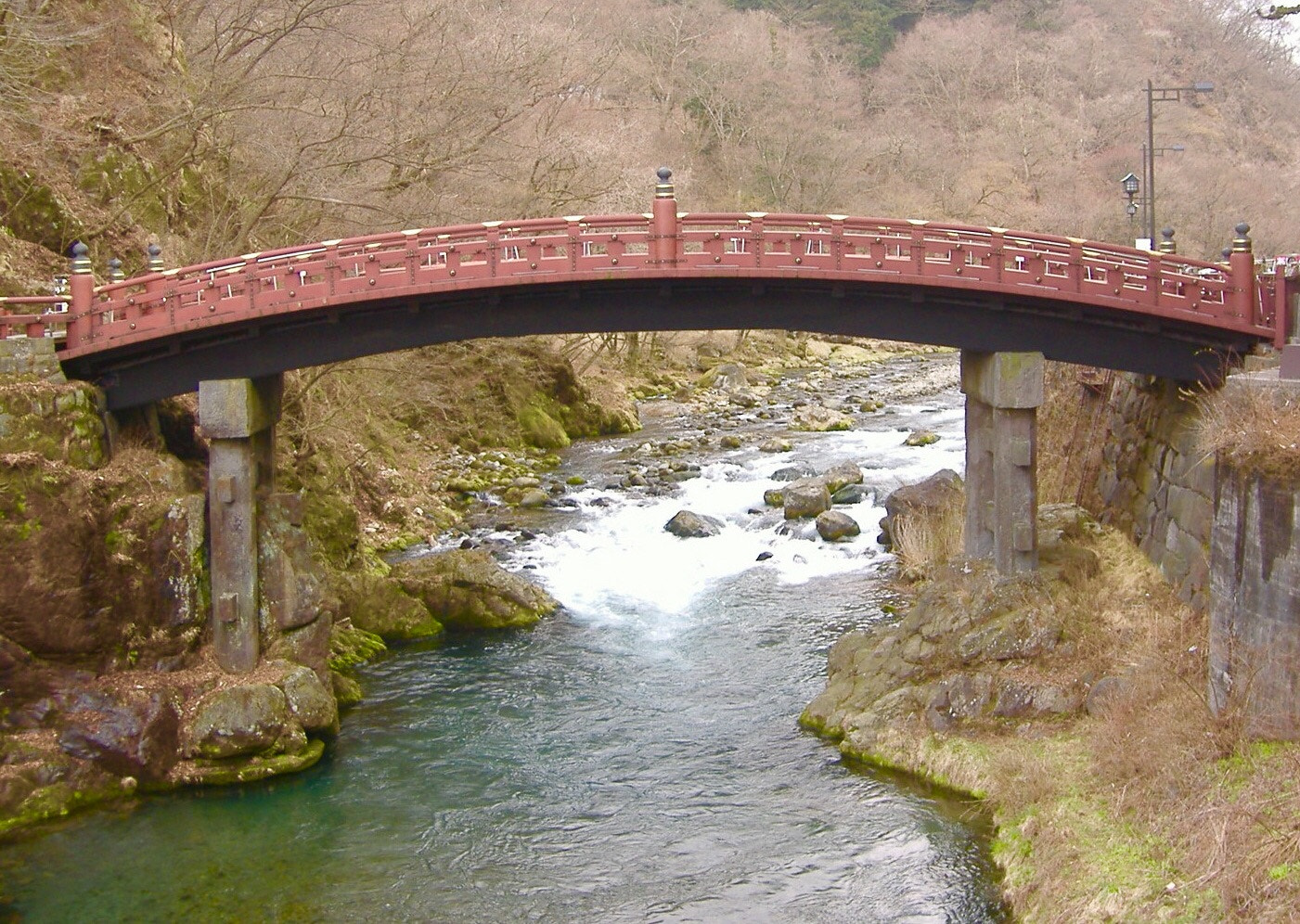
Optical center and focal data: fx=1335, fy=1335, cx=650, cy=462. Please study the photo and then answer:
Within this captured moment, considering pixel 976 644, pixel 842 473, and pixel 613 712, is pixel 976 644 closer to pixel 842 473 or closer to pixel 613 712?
pixel 613 712

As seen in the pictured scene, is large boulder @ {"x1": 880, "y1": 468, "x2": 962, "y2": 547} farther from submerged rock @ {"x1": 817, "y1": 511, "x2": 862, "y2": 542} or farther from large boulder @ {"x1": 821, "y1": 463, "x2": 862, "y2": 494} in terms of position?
large boulder @ {"x1": 821, "y1": 463, "x2": 862, "y2": 494}

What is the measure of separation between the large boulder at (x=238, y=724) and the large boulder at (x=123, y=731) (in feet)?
1.16

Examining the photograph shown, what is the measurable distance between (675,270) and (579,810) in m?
8.70

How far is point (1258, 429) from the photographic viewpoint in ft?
55.2

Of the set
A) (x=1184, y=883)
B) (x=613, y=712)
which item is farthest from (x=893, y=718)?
(x=1184, y=883)

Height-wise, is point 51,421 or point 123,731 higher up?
point 51,421

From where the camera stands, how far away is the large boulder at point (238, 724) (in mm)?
19922

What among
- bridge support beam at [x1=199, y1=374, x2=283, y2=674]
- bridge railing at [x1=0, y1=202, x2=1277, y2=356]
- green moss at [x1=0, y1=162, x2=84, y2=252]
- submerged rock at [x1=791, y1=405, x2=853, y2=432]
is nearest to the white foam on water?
submerged rock at [x1=791, y1=405, x2=853, y2=432]

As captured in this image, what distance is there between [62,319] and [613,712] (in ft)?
36.8

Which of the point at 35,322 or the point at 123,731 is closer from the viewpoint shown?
the point at 123,731

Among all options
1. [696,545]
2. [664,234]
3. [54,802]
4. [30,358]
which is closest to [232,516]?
[30,358]

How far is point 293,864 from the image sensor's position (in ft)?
56.3

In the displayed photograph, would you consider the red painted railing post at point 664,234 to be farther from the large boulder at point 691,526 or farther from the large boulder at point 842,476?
the large boulder at point 842,476

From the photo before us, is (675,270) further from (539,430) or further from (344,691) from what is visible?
(539,430)
